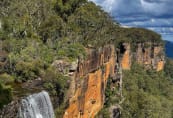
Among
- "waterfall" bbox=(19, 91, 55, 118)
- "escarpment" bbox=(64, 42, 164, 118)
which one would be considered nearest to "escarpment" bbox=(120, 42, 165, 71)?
"escarpment" bbox=(64, 42, 164, 118)

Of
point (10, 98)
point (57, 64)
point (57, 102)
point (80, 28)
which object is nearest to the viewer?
point (10, 98)

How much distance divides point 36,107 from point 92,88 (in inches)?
811

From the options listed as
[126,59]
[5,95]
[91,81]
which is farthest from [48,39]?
[126,59]

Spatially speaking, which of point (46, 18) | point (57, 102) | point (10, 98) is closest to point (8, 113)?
point (10, 98)

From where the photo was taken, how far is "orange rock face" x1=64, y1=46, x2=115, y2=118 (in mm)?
42747

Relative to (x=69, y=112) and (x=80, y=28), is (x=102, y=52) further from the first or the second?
(x=69, y=112)

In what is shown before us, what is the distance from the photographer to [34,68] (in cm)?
3616

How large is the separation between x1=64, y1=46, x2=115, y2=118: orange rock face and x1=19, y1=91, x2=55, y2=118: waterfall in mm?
8566

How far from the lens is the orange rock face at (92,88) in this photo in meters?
42.7

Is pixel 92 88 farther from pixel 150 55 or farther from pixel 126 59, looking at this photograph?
pixel 150 55

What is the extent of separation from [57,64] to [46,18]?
10494 mm

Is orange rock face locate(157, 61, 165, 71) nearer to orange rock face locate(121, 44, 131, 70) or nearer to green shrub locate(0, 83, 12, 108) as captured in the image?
orange rock face locate(121, 44, 131, 70)

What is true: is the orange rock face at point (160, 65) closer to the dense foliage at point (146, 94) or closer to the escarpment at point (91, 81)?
the dense foliage at point (146, 94)

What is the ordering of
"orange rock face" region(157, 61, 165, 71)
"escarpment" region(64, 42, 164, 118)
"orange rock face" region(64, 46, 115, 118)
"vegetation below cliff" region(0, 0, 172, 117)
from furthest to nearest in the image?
"orange rock face" region(157, 61, 165, 71), "orange rock face" region(64, 46, 115, 118), "escarpment" region(64, 42, 164, 118), "vegetation below cliff" region(0, 0, 172, 117)
